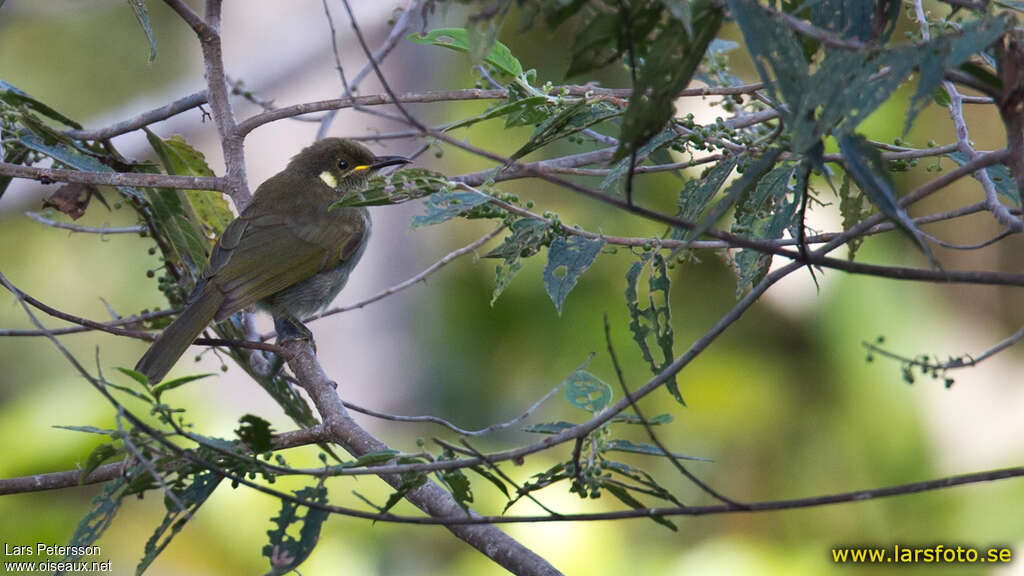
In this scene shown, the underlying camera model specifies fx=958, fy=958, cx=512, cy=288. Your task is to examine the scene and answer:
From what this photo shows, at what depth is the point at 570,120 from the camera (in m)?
2.69

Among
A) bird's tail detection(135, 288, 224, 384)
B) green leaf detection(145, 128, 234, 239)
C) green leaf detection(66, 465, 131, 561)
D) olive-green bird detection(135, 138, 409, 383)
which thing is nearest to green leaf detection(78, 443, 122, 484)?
green leaf detection(66, 465, 131, 561)

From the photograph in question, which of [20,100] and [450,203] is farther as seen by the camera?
[20,100]

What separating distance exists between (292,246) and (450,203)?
2.25 metres

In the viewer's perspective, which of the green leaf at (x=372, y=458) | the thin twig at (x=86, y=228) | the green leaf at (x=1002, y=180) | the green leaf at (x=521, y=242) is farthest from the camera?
the thin twig at (x=86, y=228)

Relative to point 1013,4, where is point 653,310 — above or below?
below

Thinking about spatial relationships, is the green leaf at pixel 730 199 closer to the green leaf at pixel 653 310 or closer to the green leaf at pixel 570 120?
the green leaf at pixel 653 310

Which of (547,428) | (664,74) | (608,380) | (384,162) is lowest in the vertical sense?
(547,428)

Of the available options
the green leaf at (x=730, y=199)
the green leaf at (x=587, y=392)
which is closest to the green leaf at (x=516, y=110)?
the green leaf at (x=587, y=392)

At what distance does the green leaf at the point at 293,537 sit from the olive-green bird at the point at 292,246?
1.43 metres

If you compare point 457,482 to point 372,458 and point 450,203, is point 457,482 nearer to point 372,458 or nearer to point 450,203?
point 372,458

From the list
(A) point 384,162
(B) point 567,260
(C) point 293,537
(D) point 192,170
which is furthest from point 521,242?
(A) point 384,162

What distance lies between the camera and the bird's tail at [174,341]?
347 centimetres

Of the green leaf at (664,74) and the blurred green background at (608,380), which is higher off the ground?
the blurred green background at (608,380)

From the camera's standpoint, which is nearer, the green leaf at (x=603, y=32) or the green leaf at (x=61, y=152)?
the green leaf at (x=603, y=32)
